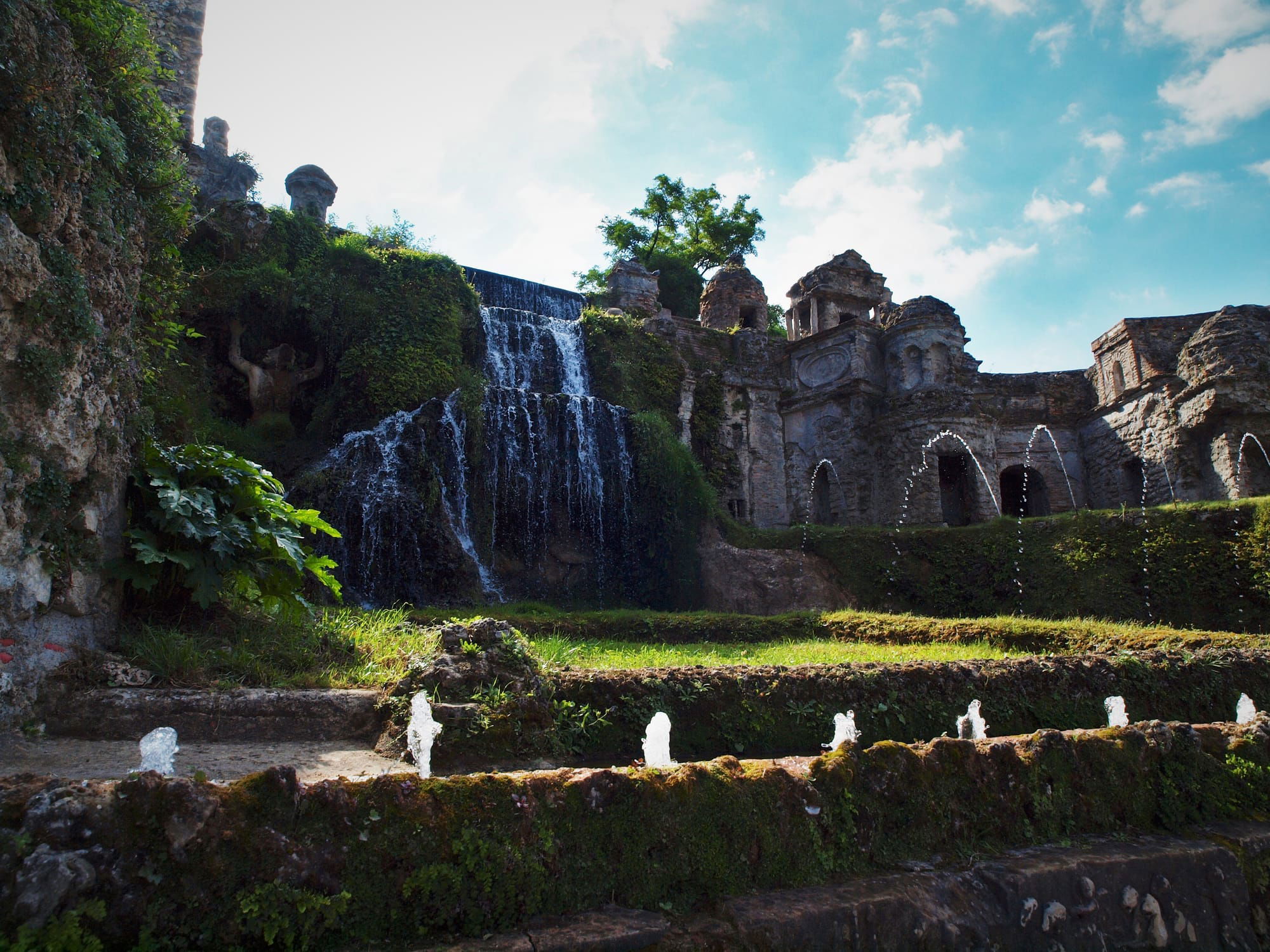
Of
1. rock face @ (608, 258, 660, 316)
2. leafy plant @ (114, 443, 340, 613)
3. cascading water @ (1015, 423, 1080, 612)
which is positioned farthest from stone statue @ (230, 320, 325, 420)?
cascading water @ (1015, 423, 1080, 612)

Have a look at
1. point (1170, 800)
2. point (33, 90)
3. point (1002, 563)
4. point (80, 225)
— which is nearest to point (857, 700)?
point (1170, 800)

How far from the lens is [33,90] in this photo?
491 cm

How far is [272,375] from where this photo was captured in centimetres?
1606

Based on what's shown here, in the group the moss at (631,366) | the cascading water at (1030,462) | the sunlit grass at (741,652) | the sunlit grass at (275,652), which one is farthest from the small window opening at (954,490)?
the sunlit grass at (275,652)

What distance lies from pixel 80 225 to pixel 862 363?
2131 centimetres

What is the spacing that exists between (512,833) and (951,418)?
71.2 ft

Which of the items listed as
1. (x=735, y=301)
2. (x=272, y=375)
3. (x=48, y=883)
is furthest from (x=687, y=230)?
(x=48, y=883)

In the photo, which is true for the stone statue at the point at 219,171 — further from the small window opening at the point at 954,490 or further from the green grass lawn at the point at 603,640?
the small window opening at the point at 954,490

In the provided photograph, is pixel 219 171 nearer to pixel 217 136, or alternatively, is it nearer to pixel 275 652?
pixel 217 136

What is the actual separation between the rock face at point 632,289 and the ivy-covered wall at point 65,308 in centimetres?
1788

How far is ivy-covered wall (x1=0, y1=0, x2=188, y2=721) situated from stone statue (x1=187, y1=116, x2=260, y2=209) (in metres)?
15.6

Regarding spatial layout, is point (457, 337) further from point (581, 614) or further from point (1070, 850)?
point (1070, 850)

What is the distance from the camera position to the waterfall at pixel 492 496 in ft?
42.1

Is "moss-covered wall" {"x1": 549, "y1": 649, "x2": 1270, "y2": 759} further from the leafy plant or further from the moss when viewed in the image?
the moss
